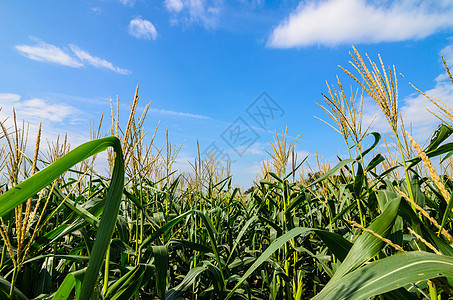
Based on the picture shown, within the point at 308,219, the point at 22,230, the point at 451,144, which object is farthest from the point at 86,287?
the point at 308,219

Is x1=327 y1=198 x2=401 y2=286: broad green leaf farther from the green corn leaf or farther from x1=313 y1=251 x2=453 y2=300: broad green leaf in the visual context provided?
the green corn leaf

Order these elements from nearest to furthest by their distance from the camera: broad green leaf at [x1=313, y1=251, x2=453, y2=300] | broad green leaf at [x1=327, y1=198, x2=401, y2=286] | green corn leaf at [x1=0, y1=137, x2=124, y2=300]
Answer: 1. green corn leaf at [x1=0, y1=137, x2=124, y2=300]
2. broad green leaf at [x1=313, y1=251, x2=453, y2=300]
3. broad green leaf at [x1=327, y1=198, x2=401, y2=286]

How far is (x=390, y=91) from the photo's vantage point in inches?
53.2

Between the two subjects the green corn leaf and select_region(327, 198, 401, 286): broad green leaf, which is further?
select_region(327, 198, 401, 286): broad green leaf

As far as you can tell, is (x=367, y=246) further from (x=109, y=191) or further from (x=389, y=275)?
(x=109, y=191)

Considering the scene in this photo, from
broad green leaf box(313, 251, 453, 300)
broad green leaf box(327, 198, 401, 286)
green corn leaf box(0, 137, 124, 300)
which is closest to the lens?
green corn leaf box(0, 137, 124, 300)

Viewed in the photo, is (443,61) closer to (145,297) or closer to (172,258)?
(145,297)

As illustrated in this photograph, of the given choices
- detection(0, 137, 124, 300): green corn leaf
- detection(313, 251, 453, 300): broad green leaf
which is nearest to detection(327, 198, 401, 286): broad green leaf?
detection(313, 251, 453, 300): broad green leaf

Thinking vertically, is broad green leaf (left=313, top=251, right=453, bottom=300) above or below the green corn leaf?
below

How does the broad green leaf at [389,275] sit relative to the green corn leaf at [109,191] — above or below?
below

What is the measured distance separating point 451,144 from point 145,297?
6.26 feet

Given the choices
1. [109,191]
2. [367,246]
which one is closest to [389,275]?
[367,246]

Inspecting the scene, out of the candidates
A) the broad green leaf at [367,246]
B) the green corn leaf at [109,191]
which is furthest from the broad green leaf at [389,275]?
the green corn leaf at [109,191]

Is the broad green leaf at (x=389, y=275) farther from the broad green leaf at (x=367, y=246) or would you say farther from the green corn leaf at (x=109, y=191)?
the green corn leaf at (x=109, y=191)
